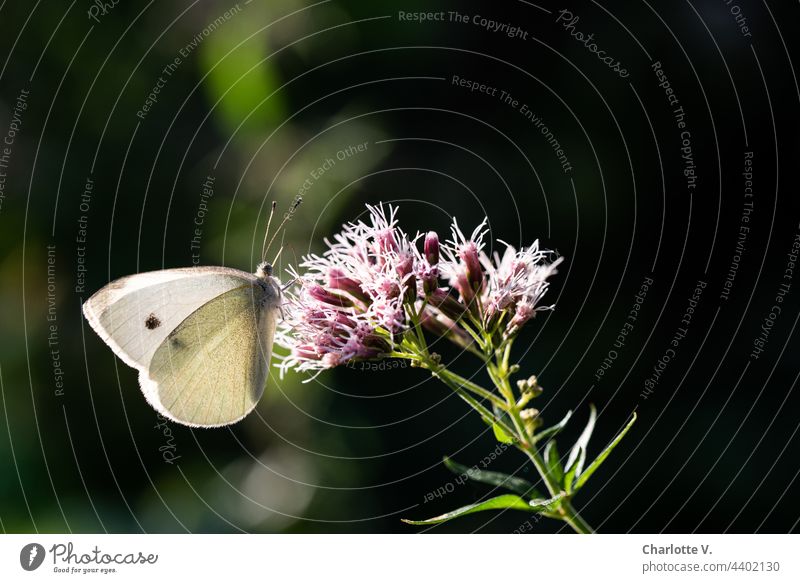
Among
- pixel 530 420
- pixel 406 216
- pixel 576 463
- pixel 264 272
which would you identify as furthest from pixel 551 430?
pixel 406 216

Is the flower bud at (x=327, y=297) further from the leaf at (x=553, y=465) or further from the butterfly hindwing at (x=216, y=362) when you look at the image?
the leaf at (x=553, y=465)

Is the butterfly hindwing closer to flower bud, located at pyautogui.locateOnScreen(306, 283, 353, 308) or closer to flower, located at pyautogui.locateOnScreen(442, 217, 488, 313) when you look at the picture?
flower bud, located at pyautogui.locateOnScreen(306, 283, 353, 308)

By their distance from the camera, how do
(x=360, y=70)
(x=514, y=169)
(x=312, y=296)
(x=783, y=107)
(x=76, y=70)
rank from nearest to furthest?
1. (x=312, y=296)
2. (x=783, y=107)
3. (x=514, y=169)
4. (x=360, y=70)
5. (x=76, y=70)

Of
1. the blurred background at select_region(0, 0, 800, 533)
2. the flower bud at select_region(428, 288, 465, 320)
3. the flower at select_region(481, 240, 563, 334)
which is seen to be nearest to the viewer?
the flower at select_region(481, 240, 563, 334)

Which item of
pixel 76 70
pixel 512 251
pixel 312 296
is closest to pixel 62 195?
pixel 76 70

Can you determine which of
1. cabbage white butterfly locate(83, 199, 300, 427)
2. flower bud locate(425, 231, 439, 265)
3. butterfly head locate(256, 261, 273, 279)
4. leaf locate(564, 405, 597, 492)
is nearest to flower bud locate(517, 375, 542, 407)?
leaf locate(564, 405, 597, 492)

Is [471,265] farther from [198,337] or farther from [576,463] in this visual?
[198,337]

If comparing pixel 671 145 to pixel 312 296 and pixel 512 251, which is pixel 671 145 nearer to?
pixel 512 251
